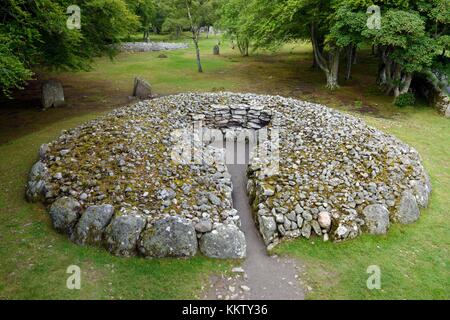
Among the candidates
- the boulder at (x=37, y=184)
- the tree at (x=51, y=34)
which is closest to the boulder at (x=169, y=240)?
the boulder at (x=37, y=184)

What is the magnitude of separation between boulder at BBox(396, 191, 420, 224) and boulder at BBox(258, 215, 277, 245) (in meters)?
4.33

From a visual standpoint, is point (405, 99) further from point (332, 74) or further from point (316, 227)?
point (316, 227)

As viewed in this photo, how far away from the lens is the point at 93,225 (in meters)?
10.1

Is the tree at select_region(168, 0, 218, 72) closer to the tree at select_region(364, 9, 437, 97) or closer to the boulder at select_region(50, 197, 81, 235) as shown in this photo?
the tree at select_region(364, 9, 437, 97)

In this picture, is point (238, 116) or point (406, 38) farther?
point (406, 38)

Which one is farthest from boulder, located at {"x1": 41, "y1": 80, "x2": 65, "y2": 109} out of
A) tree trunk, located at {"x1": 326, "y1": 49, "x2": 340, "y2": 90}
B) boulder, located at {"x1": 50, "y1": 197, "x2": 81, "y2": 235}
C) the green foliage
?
the green foliage

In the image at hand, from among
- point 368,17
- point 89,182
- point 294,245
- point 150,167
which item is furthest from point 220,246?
point 368,17

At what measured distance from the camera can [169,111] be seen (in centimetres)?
1591

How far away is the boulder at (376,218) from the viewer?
10789 mm

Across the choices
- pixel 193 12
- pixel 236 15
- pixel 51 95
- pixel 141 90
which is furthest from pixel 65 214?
pixel 193 12

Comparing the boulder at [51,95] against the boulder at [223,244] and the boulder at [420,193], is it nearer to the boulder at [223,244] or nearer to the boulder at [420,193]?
the boulder at [223,244]

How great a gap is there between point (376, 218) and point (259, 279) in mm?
4443

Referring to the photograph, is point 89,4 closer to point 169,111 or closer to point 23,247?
point 169,111

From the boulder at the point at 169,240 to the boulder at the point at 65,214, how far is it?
245 centimetres
